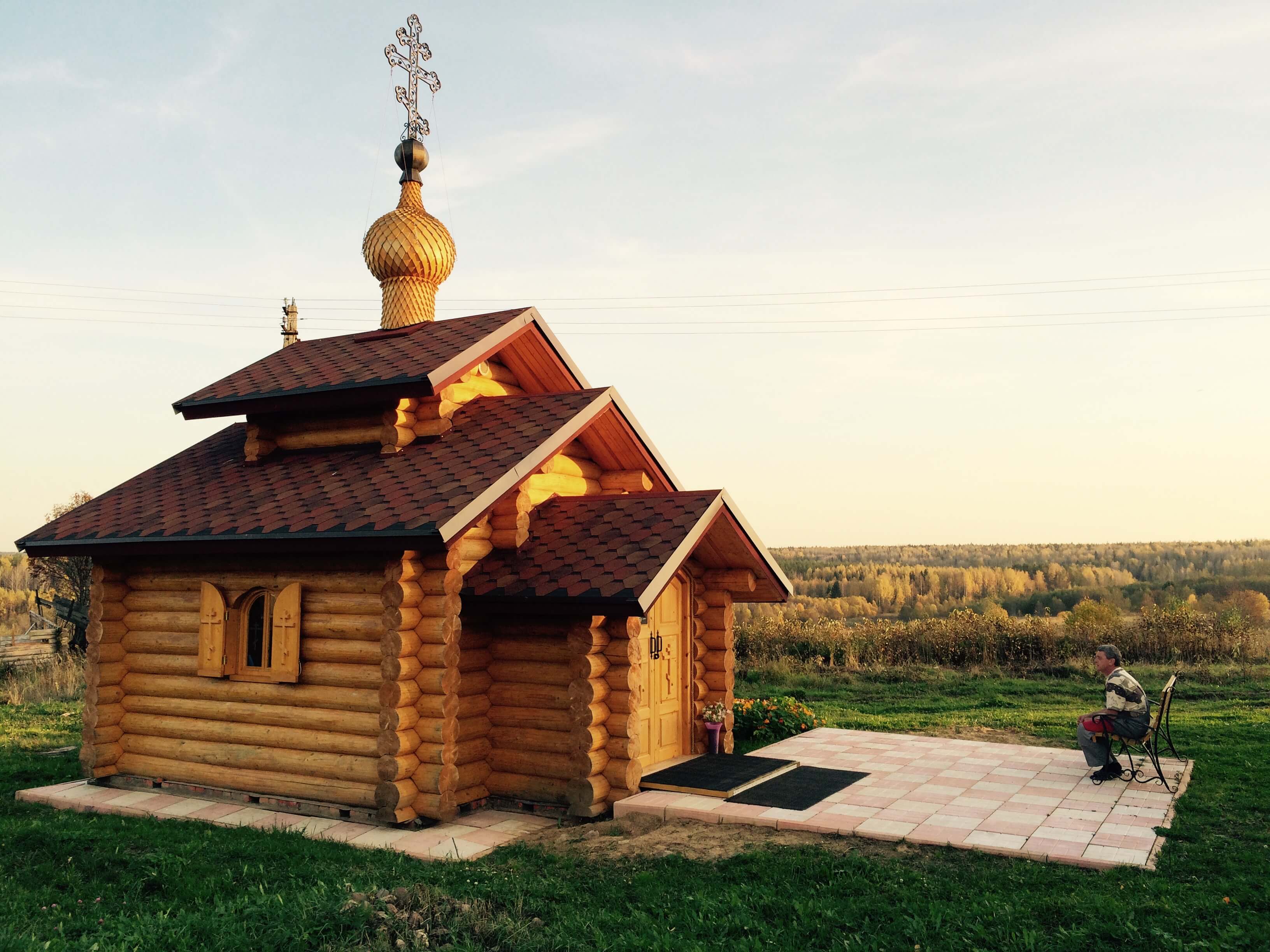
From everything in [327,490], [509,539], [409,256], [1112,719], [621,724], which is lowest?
[1112,719]

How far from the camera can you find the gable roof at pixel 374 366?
10.7 m

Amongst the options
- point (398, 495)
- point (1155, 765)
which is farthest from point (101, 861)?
point (1155, 765)

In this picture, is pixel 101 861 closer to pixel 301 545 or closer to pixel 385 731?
pixel 385 731

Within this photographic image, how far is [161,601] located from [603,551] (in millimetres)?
5548

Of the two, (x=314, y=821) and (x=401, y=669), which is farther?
(x=314, y=821)

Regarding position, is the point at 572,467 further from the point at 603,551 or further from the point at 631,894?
the point at 631,894

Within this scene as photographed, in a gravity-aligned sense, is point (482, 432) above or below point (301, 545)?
above

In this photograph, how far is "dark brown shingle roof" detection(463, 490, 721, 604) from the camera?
9.26 m

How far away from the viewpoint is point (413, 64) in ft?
48.2

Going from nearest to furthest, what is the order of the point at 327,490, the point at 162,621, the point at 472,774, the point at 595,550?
the point at 595,550 < the point at 472,774 < the point at 327,490 < the point at 162,621

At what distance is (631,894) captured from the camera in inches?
280

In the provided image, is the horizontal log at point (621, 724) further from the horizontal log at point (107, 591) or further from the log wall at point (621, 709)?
the horizontal log at point (107, 591)

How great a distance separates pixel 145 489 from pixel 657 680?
7.06 m

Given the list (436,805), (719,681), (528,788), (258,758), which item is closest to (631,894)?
(436,805)
